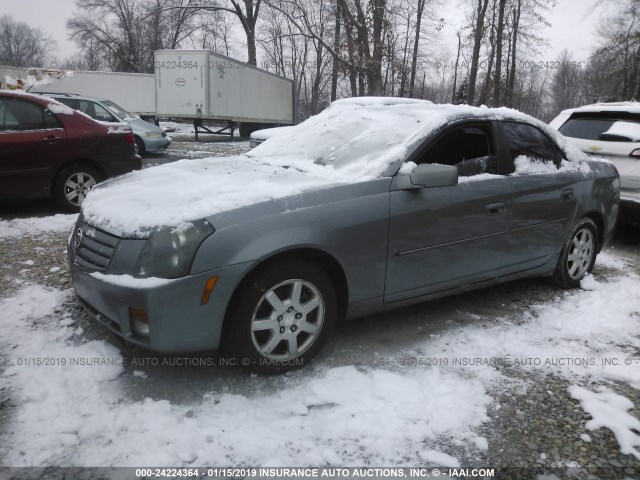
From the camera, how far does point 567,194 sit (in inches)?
169

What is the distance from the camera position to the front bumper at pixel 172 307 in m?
2.49

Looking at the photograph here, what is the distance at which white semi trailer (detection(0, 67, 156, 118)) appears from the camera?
2022 cm

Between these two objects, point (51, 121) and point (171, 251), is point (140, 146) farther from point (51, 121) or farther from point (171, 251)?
point (171, 251)

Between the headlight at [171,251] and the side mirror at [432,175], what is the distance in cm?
134

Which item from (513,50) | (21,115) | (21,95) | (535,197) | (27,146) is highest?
(513,50)

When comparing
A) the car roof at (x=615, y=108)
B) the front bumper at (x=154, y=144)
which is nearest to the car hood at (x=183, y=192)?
the car roof at (x=615, y=108)

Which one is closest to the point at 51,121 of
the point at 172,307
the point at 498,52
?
the point at 172,307

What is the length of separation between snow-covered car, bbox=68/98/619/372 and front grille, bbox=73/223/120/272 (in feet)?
0.03

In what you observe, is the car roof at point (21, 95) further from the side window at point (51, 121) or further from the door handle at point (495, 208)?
the door handle at point (495, 208)

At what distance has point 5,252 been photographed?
491cm

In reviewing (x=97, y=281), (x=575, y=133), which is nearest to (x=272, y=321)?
(x=97, y=281)

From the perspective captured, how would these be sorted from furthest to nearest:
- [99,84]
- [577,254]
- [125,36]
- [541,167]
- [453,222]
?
[125,36] < [99,84] < [577,254] < [541,167] < [453,222]

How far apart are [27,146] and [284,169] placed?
418 cm

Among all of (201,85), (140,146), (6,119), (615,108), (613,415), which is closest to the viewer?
(613,415)
